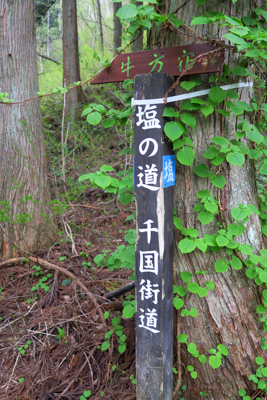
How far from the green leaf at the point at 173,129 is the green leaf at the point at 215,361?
4.24 ft

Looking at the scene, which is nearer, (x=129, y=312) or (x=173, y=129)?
(x=173, y=129)

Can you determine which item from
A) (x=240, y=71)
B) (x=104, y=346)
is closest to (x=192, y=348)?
(x=104, y=346)

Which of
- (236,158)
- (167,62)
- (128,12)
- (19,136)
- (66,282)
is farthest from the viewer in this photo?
(19,136)

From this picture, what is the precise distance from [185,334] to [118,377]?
71 cm

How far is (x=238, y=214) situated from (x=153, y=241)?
18.9 inches

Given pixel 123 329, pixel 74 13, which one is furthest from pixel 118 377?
pixel 74 13

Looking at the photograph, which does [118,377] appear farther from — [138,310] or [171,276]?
[171,276]

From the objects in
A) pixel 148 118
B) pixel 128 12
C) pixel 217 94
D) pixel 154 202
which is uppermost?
pixel 128 12

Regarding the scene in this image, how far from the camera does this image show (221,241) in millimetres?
1587

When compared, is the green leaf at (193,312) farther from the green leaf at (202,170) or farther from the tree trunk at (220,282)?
the green leaf at (202,170)

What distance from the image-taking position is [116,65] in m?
1.66

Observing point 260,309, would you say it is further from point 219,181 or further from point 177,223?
point 219,181

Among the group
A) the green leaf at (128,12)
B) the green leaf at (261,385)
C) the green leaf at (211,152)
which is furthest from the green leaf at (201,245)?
the green leaf at (128,12)

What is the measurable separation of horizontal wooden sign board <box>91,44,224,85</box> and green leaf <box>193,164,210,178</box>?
49 centimetres
